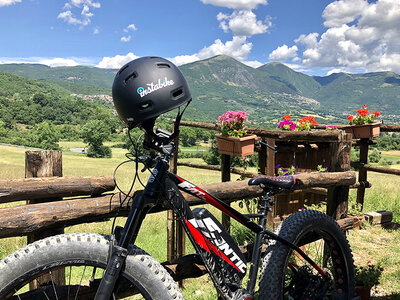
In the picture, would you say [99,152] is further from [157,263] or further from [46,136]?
[157,263]

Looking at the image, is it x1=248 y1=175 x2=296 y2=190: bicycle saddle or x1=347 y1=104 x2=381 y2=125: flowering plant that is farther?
x1=347 y1=104 x2=381 y2=125: flowering plant

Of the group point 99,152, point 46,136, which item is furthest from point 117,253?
point 46,136

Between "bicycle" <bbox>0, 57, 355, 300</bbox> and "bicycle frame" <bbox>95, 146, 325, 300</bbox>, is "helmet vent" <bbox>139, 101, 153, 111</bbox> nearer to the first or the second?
"bicycle" <bbox>0, 57, 355, 300</bbox>

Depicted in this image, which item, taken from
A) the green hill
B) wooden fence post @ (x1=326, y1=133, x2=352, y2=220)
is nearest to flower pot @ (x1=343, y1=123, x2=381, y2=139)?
wooden fence post @ (x1=326, y1=133, x2=352, y2=220)

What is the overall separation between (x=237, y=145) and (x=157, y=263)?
346 centimetres

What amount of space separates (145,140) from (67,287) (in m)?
1.05

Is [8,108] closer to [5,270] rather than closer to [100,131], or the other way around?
[100,131]

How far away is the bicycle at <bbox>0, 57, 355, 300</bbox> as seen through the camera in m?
1.60

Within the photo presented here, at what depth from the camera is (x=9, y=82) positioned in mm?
178375

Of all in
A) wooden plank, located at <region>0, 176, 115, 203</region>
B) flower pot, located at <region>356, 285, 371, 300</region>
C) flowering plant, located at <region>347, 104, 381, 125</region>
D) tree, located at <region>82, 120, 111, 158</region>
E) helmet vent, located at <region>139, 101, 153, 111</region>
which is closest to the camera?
helmet vent, located at <region>139, 101, 153, 111</region>

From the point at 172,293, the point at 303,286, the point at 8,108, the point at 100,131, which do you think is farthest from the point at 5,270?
the point at 8,108

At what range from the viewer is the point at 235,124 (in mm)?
5176

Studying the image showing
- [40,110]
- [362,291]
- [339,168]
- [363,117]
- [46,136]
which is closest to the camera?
[362,291]

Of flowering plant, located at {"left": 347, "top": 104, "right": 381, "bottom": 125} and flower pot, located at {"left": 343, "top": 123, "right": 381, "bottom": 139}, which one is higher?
flowering plant, located at {"left": 347, "top": 104, "right": 381, "bottom": 125}
